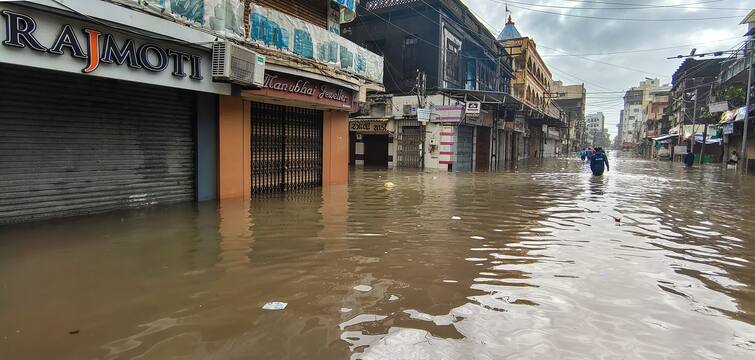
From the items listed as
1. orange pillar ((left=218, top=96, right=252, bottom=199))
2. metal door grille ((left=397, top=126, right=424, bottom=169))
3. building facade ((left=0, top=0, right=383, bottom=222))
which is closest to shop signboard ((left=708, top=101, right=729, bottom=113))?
metal door grille ((left=397, top=126, right=424, bottom=169))

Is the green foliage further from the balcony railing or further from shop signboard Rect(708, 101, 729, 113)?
the balcony railing

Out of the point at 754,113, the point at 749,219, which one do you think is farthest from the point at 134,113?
the point at 754,113

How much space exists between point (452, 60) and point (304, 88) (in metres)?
17.1

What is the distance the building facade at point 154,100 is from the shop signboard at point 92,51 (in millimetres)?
16

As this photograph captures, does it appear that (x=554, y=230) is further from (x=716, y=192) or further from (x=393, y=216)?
(x=716, y=192)

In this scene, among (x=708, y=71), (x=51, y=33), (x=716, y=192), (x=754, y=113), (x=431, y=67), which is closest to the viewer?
(x=51, y=33)

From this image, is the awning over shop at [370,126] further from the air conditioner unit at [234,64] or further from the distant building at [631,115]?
the distant building at [631,115]

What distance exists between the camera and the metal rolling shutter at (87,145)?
739 cm

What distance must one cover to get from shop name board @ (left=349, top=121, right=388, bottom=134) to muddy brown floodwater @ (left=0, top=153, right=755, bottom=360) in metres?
18.5

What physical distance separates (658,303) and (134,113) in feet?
30.8

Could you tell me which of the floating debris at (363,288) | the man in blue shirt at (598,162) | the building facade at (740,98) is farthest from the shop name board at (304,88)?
the building facade at (740,98)

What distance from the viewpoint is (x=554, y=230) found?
8109 millimetres

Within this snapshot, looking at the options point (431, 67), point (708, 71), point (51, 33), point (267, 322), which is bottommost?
point (267, 322)

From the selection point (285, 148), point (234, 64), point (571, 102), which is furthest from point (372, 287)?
point (571, 102)
